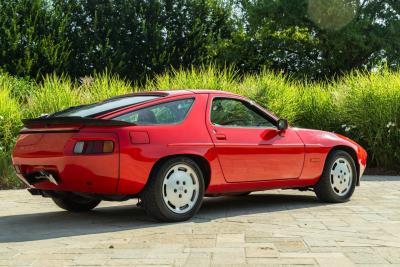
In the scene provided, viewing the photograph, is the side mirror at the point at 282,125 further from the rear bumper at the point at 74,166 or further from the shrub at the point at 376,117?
the shrub at the point at 376,117

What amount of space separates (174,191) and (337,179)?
8.62ft

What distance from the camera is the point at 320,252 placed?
495 centimetres

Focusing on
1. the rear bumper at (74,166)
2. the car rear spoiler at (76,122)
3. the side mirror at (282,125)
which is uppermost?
the car rear spoiler at (76,122)

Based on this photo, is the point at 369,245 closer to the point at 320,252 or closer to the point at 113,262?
the point at 320,252

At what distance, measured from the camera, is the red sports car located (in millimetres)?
6008

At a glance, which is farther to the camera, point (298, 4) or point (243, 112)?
point (298, 4)

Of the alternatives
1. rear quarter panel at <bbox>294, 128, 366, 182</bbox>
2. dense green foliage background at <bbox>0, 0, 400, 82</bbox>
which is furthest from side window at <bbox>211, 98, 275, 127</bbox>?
dense green foliage background at <bbox>0, 0, 400, 82</bbox>

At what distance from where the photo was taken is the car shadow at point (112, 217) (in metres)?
6.03

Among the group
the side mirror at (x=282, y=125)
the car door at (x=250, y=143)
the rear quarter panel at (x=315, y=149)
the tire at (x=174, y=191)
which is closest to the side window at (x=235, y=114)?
the car door at (x=250, y=143)

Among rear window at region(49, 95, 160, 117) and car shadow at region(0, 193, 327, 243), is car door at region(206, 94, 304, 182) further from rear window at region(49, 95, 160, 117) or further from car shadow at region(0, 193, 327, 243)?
rear window at region(49, 95, 160, 117)

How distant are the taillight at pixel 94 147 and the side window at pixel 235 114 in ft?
4.46

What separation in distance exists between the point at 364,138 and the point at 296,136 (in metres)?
5.89

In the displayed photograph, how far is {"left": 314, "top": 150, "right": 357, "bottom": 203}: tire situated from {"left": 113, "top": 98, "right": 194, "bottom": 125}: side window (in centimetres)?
218

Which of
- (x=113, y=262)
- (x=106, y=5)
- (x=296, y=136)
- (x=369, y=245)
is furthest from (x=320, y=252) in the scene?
(x=106, y=5)
